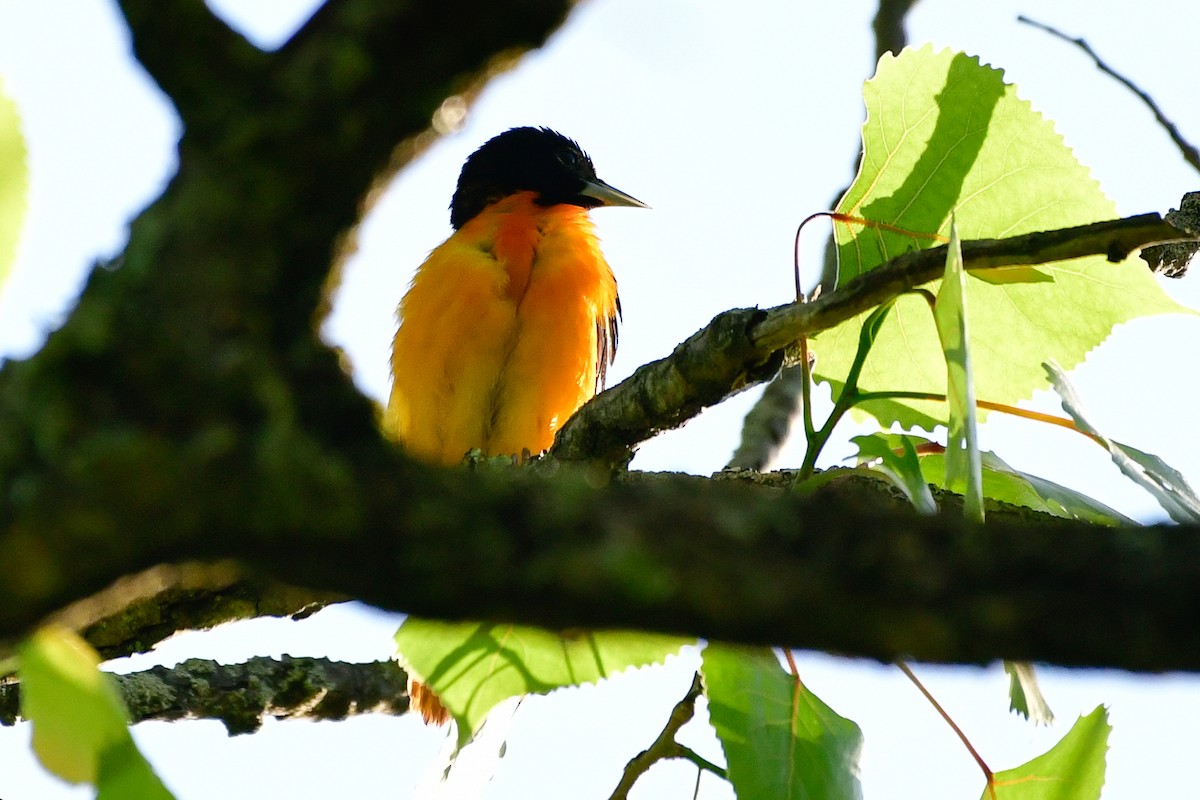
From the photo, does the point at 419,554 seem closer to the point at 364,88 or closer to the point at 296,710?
the point at 364,88

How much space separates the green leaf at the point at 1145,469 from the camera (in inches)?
58.4

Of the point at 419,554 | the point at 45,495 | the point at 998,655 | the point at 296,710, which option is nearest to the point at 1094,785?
the point at 998,655

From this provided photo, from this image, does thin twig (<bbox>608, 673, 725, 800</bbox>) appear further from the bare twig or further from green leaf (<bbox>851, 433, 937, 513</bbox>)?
the bare twig

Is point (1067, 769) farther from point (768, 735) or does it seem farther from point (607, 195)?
point (607, 195)

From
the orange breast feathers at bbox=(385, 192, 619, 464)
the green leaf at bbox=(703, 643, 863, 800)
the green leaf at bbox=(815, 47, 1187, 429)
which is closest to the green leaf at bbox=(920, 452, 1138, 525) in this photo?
the green leaf at bbox=(815, 47, 1187, 429)

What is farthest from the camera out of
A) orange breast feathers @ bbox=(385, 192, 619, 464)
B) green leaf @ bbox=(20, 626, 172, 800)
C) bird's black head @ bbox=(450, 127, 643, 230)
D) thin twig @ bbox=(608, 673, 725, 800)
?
bird's black head @ bbox=(450, 127, 643, 230)

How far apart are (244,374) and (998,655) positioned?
0.41 meters

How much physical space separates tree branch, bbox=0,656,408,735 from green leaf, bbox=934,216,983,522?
1.94 meters

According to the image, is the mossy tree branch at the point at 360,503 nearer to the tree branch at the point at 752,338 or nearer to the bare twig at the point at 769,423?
the tree branch at the point at 752,338

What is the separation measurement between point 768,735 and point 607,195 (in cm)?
371

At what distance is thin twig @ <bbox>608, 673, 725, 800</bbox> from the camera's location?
1981 millimetres

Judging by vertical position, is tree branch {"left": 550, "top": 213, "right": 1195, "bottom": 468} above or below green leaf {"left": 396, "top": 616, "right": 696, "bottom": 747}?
above

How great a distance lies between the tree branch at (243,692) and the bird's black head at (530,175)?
2.58 meters

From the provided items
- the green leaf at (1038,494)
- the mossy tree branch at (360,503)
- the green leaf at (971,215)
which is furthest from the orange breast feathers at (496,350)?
the mossy tree branch at (360,503)
